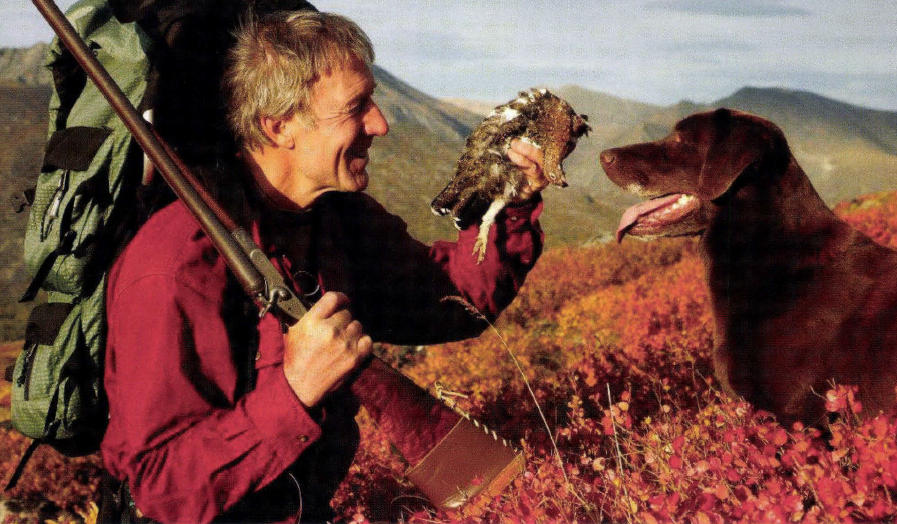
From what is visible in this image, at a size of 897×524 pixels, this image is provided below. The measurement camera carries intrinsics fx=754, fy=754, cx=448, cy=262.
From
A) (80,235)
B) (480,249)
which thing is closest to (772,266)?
(480,249)

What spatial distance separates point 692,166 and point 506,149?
1284mm

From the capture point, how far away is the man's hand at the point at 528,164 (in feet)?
10.2

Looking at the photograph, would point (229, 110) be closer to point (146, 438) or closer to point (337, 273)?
point (337, 273)

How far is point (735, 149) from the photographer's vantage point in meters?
3.66

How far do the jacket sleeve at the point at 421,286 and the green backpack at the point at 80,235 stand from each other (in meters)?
1.17

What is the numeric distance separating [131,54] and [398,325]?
1.70 metres

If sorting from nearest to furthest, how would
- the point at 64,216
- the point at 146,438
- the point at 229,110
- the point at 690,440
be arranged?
the point at 146,438 < the point at 64,216 < the point at 229,110 < the point at 690,440

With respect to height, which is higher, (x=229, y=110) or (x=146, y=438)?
(x=229, y=110)

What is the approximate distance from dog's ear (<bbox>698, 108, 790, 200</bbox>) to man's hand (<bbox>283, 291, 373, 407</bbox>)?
6.87 ft

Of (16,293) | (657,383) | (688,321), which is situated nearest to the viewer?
(657,383)

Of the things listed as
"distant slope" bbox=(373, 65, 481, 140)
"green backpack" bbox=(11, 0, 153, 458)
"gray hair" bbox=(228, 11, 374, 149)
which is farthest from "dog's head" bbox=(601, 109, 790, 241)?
"distant slope" bbox=(373, 65, 481, 140)

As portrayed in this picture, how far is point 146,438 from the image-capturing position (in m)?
2.47

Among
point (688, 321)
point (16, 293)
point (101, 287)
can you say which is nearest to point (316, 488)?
point (101, 287)

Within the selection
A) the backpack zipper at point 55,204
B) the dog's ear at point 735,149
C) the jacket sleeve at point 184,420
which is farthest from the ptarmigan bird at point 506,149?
the backpack zipper at point 55,204
